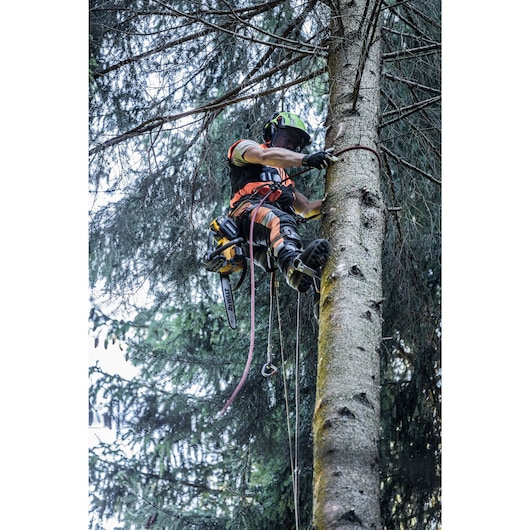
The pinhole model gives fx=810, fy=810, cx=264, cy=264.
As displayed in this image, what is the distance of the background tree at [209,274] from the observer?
2.98 meters

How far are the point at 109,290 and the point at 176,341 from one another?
0.54 metres

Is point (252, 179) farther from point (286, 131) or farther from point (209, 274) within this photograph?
point (209, 274)

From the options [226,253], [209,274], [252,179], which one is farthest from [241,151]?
[209,274]

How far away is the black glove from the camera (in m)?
2.31

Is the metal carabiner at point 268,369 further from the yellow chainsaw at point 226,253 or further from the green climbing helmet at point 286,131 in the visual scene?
the green climbing helmet at point 286,131

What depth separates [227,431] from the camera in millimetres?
3529

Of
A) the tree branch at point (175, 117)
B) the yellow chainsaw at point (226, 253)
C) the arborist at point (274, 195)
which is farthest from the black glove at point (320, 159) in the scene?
the tree branch at point (175, 117)

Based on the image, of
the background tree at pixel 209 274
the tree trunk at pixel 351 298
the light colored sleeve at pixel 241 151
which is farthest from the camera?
the background tree at pixel 209 274

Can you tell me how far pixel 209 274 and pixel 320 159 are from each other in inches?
55.5

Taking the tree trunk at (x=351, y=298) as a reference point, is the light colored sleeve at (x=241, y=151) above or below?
above

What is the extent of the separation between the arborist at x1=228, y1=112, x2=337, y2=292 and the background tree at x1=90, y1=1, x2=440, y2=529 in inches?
11.7

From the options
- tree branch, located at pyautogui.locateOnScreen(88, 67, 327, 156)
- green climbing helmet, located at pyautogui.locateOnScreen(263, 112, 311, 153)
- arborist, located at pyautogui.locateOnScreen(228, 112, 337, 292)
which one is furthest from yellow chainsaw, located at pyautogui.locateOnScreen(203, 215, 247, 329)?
tree branch, located at pyautogui.locateOnScreen(88, 67, 327, 156)

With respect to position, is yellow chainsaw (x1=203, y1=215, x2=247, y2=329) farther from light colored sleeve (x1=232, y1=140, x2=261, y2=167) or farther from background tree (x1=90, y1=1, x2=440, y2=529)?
background tree (x1=90, y1=1, x2=440, y2=529)
